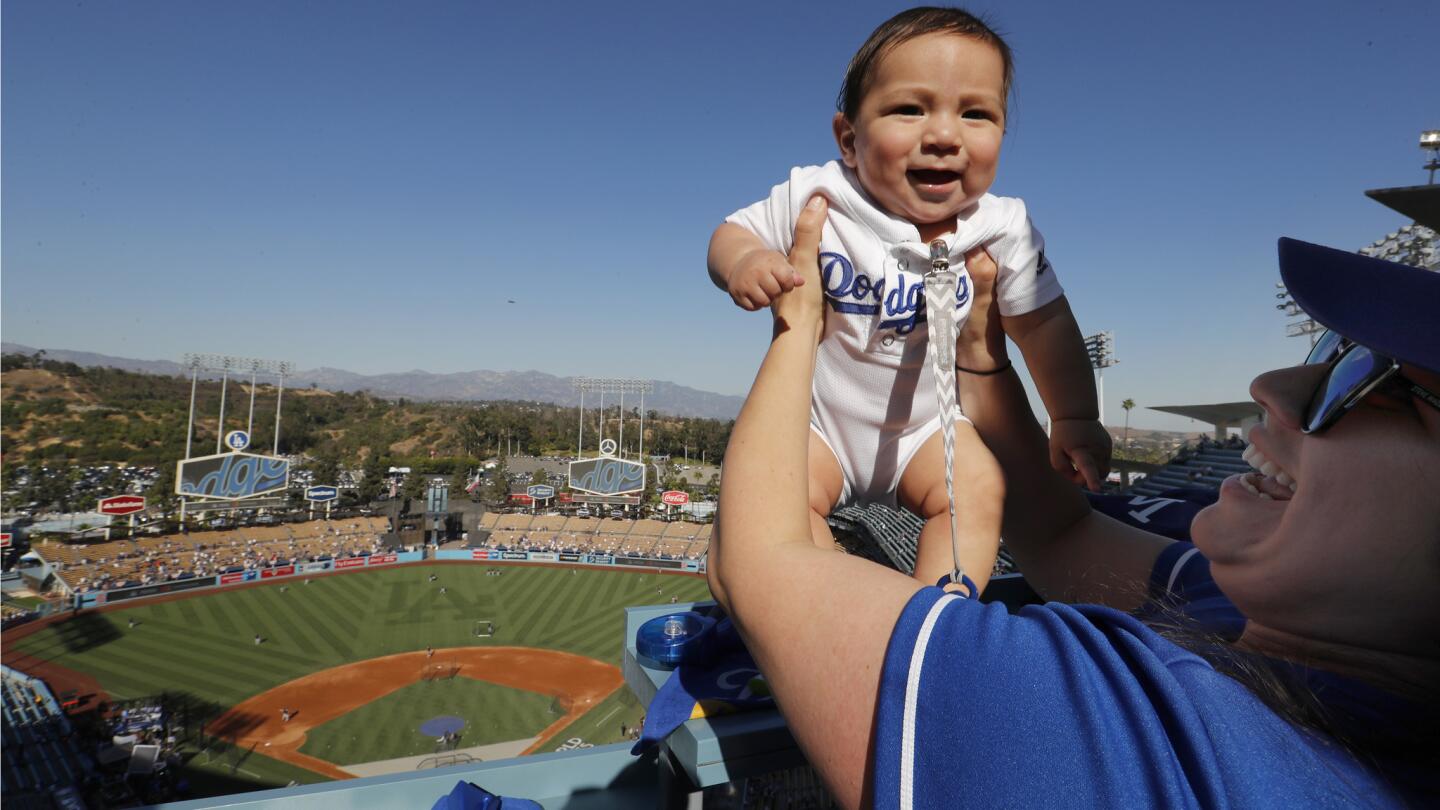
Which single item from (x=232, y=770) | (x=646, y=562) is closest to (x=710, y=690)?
(x=232, y=770)

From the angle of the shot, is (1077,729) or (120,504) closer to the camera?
(1077,729)

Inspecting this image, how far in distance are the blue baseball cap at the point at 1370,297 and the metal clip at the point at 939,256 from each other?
626 millimetres

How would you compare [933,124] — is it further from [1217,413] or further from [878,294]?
[1217,413]

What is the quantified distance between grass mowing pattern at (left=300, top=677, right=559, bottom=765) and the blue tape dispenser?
607 inches

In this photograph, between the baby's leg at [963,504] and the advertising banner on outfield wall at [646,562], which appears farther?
the advertising banner on outfield wall at [646,562]

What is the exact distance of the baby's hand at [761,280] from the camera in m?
1.24

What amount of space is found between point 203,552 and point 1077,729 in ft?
120

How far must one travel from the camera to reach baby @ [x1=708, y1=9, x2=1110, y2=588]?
1.51 m

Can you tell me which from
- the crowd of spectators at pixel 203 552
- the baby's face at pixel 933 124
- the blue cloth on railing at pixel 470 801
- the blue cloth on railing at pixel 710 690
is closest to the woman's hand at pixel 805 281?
the baby's face at pixel 933 124

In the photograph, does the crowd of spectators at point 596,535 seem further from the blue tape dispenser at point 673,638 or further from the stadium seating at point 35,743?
the blue tape dispenser at point 673,638

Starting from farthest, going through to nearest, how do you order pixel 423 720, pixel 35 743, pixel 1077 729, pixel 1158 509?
pixel 423 720, pixel 35 743, pixel 1158 509, pixel 1077 729

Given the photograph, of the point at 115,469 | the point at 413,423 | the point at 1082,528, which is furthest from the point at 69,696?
the point at 413,423

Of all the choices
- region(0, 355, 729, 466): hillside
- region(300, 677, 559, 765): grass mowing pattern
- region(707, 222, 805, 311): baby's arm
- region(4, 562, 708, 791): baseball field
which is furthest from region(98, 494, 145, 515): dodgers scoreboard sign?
region(707, 222, 805, 311): baby's arm

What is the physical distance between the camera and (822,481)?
5.58 ft
